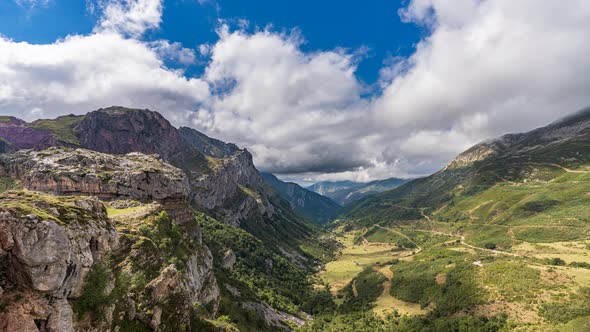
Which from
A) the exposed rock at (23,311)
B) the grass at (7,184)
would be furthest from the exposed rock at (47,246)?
the grass at (7,184)

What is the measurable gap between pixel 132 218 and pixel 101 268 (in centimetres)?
5340

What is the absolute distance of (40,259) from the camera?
2041cm

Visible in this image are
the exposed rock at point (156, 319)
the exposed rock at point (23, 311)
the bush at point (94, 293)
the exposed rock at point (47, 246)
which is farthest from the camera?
the exposed rock at point (156, 319)

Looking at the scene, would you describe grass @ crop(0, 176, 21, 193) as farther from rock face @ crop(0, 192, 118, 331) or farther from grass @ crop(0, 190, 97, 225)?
rock face @ crop(0, 192, 118, 331)

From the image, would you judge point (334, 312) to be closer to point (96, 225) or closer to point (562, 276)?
point (562, 276)

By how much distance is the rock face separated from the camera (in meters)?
19.8

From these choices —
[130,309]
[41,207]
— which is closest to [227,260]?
[130,309]

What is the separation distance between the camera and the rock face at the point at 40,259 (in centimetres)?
1975

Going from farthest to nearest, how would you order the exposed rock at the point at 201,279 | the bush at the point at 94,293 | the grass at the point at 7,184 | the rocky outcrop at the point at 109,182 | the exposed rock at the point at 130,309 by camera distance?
the grass at the point at 7,184
the rocky outcrop at the point at 109,182
the exposed rock at the point at 201,279
the exposed rock at the point at 130,309
the bush at the point at 94,293

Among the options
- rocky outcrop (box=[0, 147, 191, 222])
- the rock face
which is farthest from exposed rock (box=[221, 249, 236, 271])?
the rock face

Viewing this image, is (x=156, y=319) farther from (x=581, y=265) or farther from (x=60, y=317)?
(x=581, y=265)

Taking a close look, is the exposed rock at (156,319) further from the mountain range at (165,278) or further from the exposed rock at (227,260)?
the exposed rock at (227,260)

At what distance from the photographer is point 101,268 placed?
2650 cm

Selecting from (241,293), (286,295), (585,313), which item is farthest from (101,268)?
(286,295)
